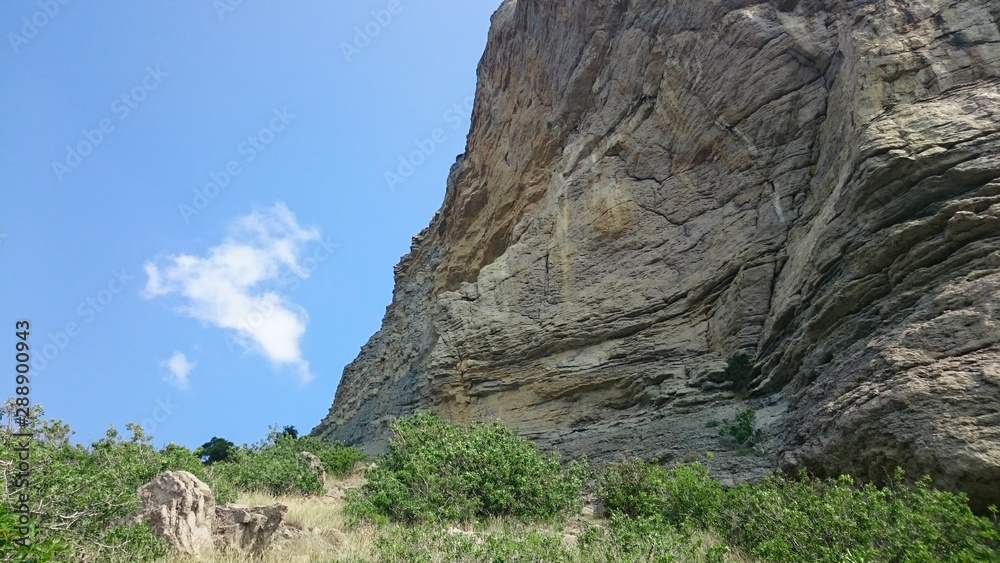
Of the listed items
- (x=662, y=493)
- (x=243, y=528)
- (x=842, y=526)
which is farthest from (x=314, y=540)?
(x=842, y=526)

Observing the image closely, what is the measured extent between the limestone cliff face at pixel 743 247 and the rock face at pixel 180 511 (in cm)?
867

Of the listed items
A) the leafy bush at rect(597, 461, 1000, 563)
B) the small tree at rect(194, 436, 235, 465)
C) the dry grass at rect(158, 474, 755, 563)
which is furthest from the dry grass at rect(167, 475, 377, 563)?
the small tree at rect(194, 436, 235, 465)

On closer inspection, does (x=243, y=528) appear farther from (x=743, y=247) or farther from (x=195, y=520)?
(x=743, y=247)

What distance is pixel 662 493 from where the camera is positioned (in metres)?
10.4

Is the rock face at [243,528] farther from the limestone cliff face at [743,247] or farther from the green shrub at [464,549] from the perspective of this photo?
the limestone cliff face at [743,247]

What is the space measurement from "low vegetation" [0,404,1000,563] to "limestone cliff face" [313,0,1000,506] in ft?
4.59

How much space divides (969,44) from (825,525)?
10467mm

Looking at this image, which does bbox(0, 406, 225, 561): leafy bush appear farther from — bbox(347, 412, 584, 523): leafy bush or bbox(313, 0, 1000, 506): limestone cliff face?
bbox(313, 0, 1000, 506): limestone cliff face

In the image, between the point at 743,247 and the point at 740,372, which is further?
the point at 743,247

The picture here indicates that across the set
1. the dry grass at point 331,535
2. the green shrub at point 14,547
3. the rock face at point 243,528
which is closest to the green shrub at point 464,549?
the dry grass at point 331,535

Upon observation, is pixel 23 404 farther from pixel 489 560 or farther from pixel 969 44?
pixel 969 44

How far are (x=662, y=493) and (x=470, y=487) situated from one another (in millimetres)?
3047

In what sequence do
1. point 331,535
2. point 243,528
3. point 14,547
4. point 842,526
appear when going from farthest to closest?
point 331,535
point 243,528
point 842,526
point 14,547

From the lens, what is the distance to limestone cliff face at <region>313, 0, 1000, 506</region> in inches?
378
